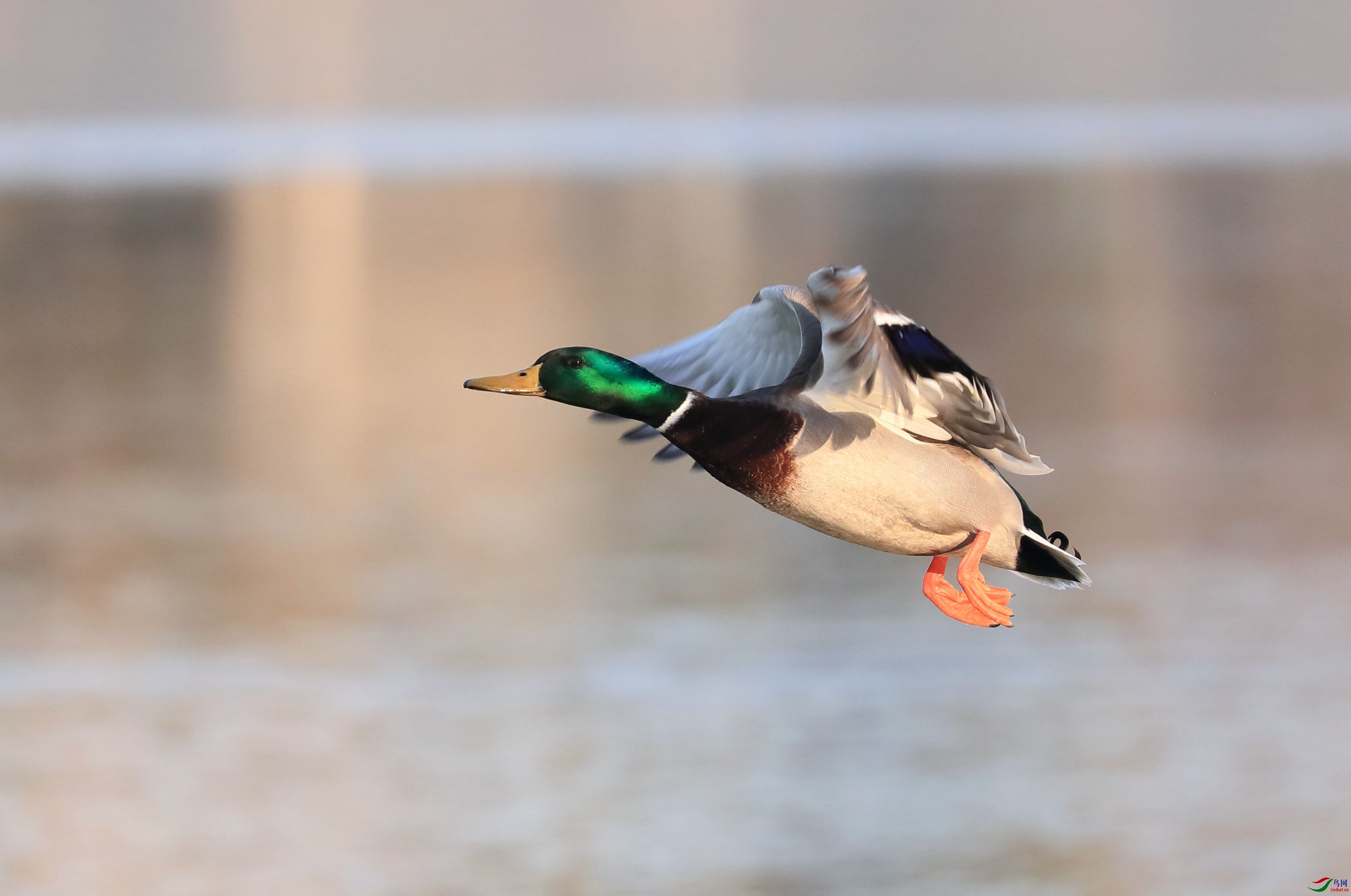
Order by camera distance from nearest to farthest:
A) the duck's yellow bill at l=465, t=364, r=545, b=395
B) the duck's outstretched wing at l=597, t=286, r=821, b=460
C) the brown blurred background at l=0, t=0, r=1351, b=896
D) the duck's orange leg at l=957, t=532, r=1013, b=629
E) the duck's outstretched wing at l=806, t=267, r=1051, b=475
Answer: the duck's yellow bill at l=465, t=364, r=545, b=395
the duck's outstretched wing at l=806, t=267, r=1051, b=475
the duck's orange leg at l=957, t=532, r=1013, b=629
the duck's outstretched wing at l=597, t=286, r=821, b=460
the brown blurred background at l=0, t=0, r=1351, b=896

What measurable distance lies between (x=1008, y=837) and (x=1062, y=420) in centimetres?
524

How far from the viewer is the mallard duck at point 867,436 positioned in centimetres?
233

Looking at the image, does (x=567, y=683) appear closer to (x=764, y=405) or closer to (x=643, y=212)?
(x=764, y=405)

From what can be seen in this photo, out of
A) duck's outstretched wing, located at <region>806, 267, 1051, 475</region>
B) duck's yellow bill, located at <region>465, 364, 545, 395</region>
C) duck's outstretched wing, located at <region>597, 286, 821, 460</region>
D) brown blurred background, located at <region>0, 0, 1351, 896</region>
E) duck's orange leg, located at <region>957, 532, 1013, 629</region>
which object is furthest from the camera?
brown blurred background, located at <region>0, 0, 1351, 896</region>

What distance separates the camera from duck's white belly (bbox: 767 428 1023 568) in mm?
2340

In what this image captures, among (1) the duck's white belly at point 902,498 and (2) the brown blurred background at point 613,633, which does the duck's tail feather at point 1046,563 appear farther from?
(2) the brown blurred background at point 613,633

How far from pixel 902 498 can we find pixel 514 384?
0.52 m

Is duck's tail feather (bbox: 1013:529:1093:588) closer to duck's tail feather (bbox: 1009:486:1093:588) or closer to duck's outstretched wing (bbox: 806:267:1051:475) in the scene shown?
duck's tail feather (bbox: 1009:486:1093:588)

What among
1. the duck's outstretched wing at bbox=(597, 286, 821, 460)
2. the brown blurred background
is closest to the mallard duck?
the duck's outstretched wing at bbox=(597, 286, 821, 460)

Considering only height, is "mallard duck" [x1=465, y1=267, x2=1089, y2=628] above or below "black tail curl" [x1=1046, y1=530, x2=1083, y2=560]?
above

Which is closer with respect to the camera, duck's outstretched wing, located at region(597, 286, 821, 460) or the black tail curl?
the black tail curl

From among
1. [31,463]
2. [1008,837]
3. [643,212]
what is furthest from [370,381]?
[643,212]

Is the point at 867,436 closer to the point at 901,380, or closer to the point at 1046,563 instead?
the point at 901,380

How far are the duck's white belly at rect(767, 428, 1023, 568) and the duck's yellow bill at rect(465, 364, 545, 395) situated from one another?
34cm
